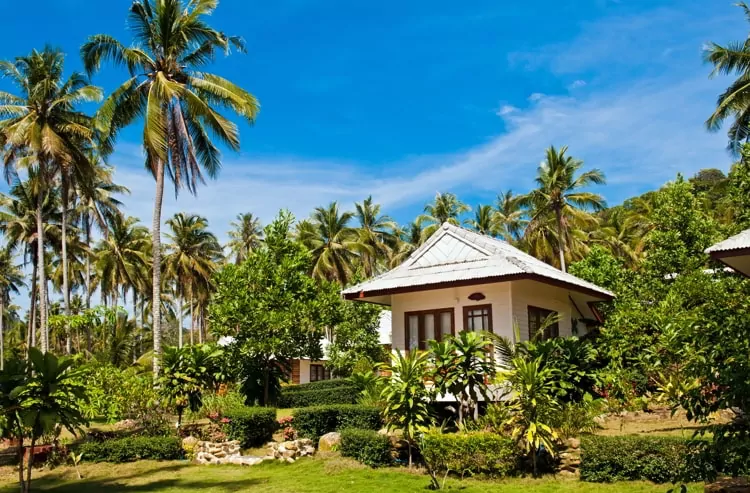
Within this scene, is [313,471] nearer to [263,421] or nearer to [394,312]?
[263,421]

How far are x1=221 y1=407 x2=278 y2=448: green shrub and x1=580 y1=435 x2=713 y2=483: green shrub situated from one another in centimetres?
891

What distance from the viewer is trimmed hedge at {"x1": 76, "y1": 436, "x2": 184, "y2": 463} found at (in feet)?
55.5

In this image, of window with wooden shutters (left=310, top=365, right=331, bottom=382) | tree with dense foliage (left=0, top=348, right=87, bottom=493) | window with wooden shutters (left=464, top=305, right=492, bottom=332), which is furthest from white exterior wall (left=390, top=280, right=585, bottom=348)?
window with wooden shutters (left=310, top=365, right=331, bottom=382)

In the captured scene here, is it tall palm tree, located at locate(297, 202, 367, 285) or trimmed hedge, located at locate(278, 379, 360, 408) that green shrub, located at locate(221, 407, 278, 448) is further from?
tall palm tree, located at locate(297, 202, 367, 285)

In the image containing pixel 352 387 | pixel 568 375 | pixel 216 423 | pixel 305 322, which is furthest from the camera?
pixel 352 387

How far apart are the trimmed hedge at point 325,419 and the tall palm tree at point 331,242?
1042 inches

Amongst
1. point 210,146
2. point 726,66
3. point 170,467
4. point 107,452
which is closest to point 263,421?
point 170,467

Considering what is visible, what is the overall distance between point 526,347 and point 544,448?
7.76 feet

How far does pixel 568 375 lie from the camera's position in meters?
15.7

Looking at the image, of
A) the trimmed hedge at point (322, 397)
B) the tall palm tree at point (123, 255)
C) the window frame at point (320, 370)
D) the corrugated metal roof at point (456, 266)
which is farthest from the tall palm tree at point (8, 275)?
the corrugated metal roof at point (456, 266)

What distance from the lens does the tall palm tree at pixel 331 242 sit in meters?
44.2

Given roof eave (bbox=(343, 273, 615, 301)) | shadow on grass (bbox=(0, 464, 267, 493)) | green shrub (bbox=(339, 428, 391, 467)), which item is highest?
roof eave (bbox=(343, 273, 615, 301))

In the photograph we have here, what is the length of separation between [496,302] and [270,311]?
7.19m

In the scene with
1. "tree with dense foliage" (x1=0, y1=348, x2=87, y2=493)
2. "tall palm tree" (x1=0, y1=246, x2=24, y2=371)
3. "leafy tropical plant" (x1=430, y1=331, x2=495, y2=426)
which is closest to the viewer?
"tree with dense foliage" (x1=0, y1=348, x2=87, y2=493)
